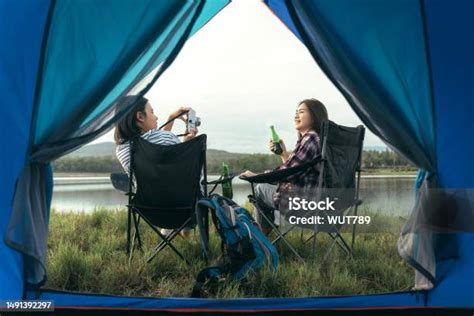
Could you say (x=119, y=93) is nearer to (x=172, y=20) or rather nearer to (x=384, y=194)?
(x=172, y=20)

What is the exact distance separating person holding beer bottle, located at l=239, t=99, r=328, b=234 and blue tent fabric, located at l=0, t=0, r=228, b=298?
2.64 ft

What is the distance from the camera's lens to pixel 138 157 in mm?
2549

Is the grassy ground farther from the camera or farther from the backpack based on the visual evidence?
the camera

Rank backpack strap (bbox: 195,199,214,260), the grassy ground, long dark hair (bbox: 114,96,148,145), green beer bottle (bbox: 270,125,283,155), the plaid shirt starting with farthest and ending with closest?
green beer bottle (bbox: 270,125,283,155)
long dark hair (bbox: 114,96,148,145)
the plaid shirt
backpack strap (bbox: 195,199,214,260)
the grassy ground

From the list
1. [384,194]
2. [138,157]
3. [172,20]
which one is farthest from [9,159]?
[384,194]

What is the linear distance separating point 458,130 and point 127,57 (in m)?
1.52

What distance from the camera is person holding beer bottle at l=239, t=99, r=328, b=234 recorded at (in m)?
2.56

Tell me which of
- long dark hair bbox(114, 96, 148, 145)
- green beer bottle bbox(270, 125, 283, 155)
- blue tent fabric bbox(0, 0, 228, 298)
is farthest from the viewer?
green beer bottle bbox(270, 125, 283, 155)

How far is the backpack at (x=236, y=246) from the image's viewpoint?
88.0 inches

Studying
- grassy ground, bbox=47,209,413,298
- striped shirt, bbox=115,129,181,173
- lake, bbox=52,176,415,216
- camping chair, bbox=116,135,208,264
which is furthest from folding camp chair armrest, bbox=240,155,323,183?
striped shirt, bbox=115,129,181,173

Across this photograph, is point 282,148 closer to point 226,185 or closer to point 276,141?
point 276,141

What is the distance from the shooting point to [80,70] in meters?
2.09

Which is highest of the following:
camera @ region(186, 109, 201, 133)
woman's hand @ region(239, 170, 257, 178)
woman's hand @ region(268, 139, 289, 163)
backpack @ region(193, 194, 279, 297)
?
camera @ region(186, 109, 201, 133)

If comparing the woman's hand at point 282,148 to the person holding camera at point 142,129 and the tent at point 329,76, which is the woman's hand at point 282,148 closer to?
the person holding camera at point 142,129
